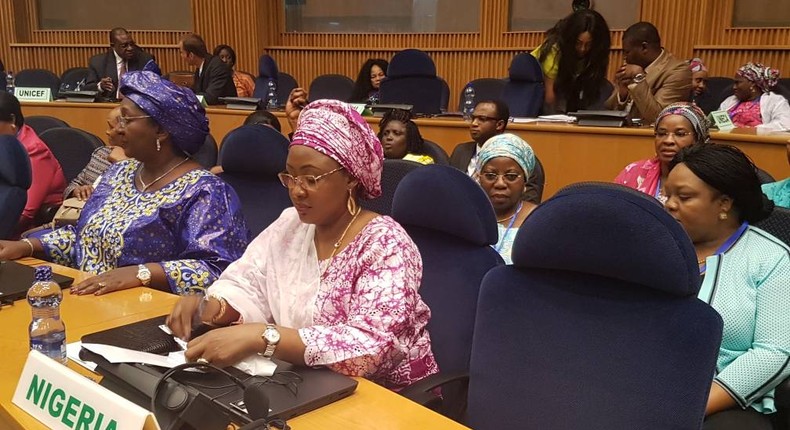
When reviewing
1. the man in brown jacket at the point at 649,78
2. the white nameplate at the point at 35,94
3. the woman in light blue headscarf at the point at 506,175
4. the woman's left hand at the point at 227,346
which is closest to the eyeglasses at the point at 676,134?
the woman in light blue headscarf at the point at 506,175

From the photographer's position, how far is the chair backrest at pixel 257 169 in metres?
2.86

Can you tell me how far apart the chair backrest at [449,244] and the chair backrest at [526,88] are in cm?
330

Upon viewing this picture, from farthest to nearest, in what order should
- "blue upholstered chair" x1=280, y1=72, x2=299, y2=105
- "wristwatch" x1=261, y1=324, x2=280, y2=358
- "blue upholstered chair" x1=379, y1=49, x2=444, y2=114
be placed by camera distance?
"blue upholstered chair" x1=280, y1=72, x2=299, y2=105 < "blue upholstered chair" x1=379, y1=49, x2=444, y2=114 < "wristwatch" x1=261, y1=324, x2=280, y2=358

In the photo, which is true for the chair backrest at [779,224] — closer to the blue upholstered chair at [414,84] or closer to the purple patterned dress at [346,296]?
the purple patterned dress at [346,296]

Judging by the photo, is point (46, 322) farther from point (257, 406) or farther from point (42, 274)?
point (257, 406)

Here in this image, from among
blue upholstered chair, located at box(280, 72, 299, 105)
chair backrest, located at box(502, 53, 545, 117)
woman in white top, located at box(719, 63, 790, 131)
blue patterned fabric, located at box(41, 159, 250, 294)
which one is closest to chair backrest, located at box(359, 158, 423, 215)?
blue patterned fabric, located at box(41, 159, 250, 294)

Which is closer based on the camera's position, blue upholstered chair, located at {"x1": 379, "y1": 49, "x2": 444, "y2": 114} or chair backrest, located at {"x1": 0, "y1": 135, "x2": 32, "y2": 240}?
chair backrest, located at {"x1": 0, "y1": 135, "x2": 32, "y2": 240}

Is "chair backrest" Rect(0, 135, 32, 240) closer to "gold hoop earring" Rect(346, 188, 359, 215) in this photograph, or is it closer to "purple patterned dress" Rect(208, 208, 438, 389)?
"purple patterned dress" Rect(208, 208, 438, 389)

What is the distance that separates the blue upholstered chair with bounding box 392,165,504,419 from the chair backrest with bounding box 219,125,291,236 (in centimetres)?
101

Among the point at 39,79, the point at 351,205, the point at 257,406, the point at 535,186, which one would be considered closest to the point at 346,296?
the point at 351,205

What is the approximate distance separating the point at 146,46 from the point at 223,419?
9.05 meters

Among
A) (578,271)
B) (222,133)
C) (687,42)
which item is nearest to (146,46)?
(222,133)

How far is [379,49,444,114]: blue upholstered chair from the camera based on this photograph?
19.3 ft

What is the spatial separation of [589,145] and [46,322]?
3.25 m
